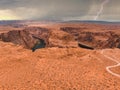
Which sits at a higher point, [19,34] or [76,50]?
[76,50]

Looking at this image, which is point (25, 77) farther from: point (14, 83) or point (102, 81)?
point (102, 81)

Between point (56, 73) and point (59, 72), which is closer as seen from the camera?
point (56, 73)

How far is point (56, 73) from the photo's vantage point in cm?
4338

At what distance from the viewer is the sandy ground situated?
122 feet

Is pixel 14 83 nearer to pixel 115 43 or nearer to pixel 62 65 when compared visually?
pixel 62 65

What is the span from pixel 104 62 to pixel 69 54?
36.3ft

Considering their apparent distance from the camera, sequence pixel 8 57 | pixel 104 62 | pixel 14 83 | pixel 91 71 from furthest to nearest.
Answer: pixel 8 57, pixel 104 62, pixel 91 71, pixel 14 83

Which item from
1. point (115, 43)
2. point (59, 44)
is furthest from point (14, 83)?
point (115, 43)

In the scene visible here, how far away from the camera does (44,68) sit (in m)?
46.9

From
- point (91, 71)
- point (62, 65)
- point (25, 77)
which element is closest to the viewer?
point (25, 77)

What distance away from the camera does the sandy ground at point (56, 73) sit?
3716 centimetres

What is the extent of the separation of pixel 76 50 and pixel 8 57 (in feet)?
62.0

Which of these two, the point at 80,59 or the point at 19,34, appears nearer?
the point at 80,59

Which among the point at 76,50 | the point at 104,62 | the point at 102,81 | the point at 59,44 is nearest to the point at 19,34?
the point at 59,44
